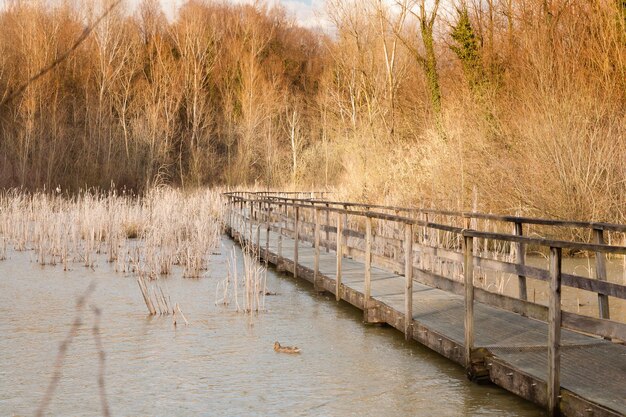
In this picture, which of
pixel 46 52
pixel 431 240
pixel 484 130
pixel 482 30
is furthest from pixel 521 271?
pixel 46 52

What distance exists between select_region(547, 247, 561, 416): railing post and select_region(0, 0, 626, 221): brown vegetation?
3221 mm

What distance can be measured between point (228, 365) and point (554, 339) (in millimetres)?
3290

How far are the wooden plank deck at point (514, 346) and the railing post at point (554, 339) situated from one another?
61 millimetres

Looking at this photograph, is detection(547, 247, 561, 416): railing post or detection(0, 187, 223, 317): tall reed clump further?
detection(0, 187, 223, 317): tall reed clump

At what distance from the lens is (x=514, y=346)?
22.1 feet

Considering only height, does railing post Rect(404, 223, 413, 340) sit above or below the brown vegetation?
below

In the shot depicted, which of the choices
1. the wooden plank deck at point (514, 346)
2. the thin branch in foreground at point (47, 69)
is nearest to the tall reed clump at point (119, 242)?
the wooden plank deck at point (514, 346)

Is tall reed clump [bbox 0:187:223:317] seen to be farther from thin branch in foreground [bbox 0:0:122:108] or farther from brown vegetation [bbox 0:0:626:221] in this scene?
thin branch in foreground [bbox 0:0:122:108]

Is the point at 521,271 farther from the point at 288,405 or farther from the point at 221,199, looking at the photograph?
the point at 221,199

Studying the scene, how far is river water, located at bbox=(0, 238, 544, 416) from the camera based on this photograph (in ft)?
20.7

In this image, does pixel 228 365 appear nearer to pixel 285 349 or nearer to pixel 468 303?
pixel 285 349

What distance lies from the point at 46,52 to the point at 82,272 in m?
21.9

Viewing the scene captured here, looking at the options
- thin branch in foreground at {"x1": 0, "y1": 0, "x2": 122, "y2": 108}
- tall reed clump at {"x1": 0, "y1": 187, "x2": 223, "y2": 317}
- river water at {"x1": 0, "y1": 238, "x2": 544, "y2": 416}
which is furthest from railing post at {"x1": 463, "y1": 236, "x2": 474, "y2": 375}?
tall reed clump at {"x1": 0, "y1": 187, "x2": 223, "y2": 317}

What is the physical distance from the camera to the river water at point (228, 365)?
630 centimetres
